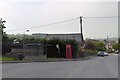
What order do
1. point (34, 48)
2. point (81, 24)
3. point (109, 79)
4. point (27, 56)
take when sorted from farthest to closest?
point (81, 24) < point (34, 48) < point (27, 56) < point (109, 79)

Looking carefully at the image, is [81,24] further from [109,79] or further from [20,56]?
[109,79]

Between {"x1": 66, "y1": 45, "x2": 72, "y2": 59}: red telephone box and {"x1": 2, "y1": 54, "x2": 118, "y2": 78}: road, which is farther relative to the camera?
{"x1": 66, "y1": 45, "x2": 72, "y2": 59}: red telephone box

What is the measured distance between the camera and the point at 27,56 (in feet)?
177

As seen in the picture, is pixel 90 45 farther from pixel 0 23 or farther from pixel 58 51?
pixel 58 51

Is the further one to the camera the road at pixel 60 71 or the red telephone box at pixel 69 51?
the red telephone box at pixel 69 51

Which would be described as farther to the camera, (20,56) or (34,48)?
(34,48)

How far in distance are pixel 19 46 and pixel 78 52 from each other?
11.3 meters

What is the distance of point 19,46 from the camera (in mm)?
64438

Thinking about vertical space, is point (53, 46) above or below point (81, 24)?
below

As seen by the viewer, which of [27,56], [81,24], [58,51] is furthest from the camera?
[81,24]

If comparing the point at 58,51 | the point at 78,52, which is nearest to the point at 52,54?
the point at 58,51

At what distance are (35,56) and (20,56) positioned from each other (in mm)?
5757

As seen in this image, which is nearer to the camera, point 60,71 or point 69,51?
point 60,71

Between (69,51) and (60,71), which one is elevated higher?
(69,51)
